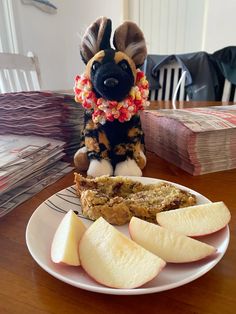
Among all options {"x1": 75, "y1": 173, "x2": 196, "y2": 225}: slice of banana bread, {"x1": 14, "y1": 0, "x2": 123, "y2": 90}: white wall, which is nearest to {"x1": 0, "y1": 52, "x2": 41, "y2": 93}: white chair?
{"x1": 14, "y1": 0, "x2": 123, "y2": 90}: white wall

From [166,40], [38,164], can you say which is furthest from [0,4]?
[38,164]

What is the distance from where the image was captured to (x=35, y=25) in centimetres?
189

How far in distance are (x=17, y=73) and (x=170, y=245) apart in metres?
1.36

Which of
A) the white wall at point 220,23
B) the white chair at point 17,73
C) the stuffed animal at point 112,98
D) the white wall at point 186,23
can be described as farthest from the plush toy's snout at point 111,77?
the white wall at point 220,23

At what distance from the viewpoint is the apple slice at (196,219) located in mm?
325

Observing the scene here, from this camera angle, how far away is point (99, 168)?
548 mm

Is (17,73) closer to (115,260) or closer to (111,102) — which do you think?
(111,102)

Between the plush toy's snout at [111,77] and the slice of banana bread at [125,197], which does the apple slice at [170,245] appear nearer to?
the slice of banana bread at [125,197]

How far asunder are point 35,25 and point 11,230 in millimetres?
1877

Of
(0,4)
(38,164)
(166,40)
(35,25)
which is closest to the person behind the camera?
(38,164)

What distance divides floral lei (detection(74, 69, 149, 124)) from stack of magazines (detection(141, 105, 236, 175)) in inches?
4.2

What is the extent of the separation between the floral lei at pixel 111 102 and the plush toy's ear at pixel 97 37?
0.05m

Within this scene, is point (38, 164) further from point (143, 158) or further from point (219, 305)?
point (219, 305)

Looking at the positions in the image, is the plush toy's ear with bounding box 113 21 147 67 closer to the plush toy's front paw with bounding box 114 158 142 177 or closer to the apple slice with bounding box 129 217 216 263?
the plush toy's front paw with bounding box 114 158 142 177
